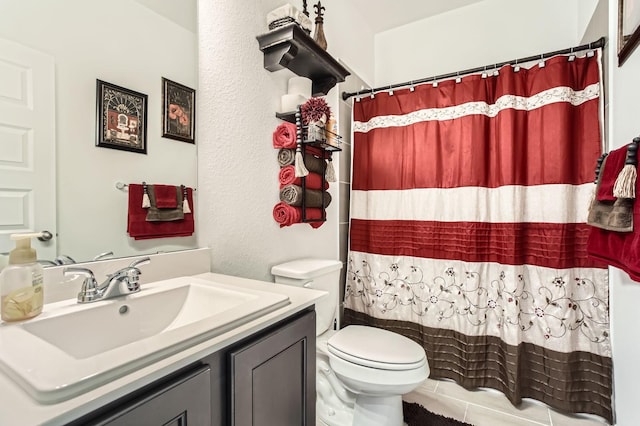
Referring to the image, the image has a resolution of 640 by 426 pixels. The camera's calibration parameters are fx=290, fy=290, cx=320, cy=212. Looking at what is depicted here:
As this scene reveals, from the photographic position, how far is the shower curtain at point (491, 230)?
1.49 meters

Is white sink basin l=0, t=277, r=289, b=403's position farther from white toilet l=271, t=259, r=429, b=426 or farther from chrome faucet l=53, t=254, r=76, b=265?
white toilet l=271, t=259, r=429, b=426

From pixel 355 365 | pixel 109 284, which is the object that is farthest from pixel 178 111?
pixel 355 365

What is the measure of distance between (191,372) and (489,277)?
5.56 feet

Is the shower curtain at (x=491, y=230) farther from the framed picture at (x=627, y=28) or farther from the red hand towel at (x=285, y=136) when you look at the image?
the red hand towel at (x=285, y=136)

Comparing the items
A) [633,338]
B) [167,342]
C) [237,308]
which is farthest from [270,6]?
[633,338]

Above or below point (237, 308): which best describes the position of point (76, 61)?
above

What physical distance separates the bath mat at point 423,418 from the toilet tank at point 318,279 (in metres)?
0.61

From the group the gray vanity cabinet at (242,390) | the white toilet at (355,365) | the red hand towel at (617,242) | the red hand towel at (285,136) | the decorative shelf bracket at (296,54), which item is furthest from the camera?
the red hand towel at (285,136)

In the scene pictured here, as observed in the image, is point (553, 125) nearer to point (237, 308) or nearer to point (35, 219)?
point (237, 308)

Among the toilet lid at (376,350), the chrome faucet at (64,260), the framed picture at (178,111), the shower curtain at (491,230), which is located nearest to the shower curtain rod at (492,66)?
the shower curtain at (491,230)

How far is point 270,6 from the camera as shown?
1448mm

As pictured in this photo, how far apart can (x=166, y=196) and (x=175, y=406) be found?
2.48ft

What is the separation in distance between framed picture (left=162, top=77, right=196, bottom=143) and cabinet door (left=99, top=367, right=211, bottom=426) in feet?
2.88

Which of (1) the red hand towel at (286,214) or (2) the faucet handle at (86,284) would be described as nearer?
(2) the faucet handle at (86,284)
